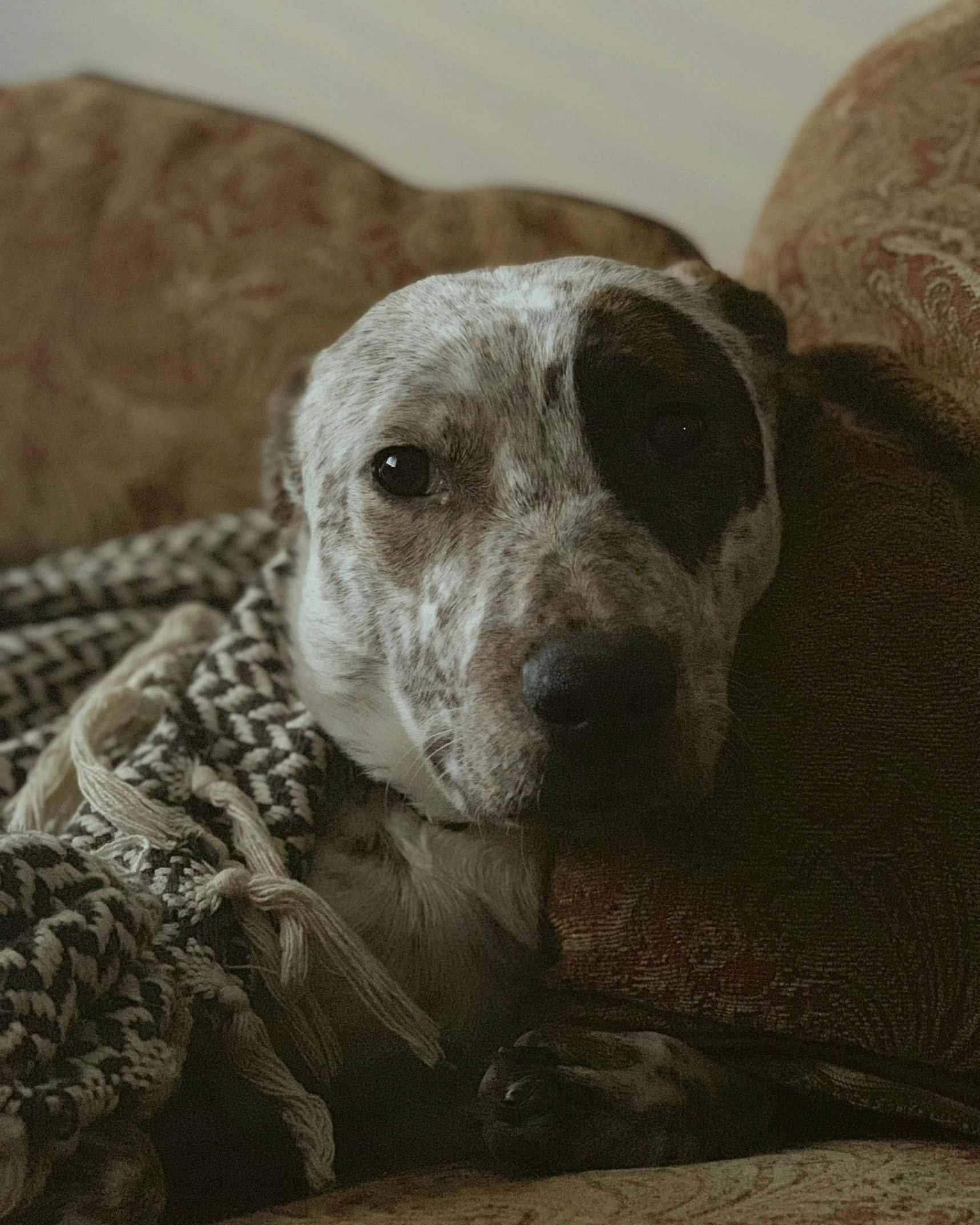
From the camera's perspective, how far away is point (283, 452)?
1.62 meters

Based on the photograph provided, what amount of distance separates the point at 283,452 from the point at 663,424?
0.59m

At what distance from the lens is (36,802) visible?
4.58 feet

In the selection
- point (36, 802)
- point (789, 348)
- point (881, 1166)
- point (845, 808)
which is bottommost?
point (36, 802)

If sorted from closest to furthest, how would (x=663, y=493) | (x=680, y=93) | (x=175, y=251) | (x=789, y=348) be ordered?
(x=663, y=493) → (x=789, y=348) → (x=175, y=251) → (x=680, y=93)

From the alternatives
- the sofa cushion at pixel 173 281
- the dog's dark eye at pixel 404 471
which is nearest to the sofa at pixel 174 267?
the sofa cushion at pixel 173 281

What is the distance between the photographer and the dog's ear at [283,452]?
5.29 ft

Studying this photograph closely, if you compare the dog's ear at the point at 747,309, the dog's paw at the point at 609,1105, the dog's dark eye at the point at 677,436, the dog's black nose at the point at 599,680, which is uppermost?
the dog's ear at the point at 747,309

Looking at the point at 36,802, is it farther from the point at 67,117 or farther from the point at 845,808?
the point at 67,117

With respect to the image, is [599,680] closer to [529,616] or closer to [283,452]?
[529,616]

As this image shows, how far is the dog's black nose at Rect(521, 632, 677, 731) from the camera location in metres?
0.99

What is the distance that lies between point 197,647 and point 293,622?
0.75 ft

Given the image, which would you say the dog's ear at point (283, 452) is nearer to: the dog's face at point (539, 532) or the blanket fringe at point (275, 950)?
the dog's face at point (539, 532)

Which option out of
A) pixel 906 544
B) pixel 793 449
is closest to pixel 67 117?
pixel 793 449

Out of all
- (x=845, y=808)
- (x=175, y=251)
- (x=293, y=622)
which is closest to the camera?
(x=845, y=808)
